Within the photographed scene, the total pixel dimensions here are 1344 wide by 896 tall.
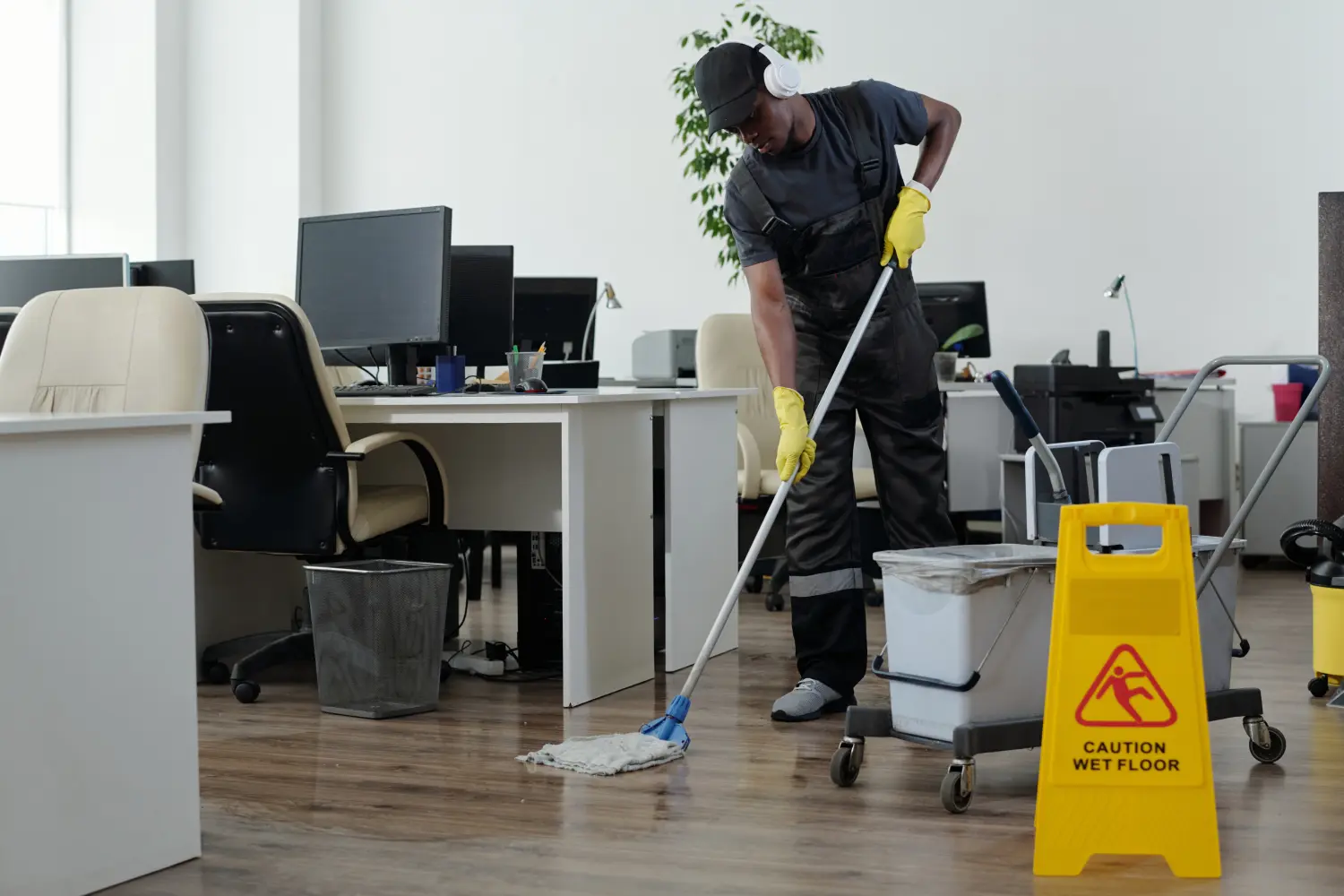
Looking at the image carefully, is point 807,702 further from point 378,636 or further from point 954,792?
point 378,636

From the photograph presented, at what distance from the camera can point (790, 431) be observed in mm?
2795

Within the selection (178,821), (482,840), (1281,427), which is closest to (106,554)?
(178,821)

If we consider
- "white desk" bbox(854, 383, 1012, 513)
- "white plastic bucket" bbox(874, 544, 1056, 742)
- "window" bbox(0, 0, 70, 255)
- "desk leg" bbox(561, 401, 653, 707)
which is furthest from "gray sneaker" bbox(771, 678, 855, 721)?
"window" bbox(0, 0, 70, 255)

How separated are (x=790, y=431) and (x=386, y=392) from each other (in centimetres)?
115

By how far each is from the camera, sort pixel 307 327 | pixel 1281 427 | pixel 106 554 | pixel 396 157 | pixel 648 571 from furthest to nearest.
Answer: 1. pixel 396 157
2. pixel 1281 427
3. pixel 648 571
4. pixel 307 327
5. pixel 106 554

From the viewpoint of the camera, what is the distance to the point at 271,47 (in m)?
7.77

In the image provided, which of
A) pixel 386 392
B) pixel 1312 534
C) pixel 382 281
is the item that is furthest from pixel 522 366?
pixel 1312 534

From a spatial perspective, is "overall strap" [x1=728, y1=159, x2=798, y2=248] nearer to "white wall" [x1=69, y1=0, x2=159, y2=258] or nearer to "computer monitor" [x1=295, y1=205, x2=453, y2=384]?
"computer monitor" [x1=295, y1=205, x2=453, y2=384]

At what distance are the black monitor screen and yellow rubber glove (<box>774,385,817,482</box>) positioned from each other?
114 centimetres

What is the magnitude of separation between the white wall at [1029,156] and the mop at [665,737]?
3720mm

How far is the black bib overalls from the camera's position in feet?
9.48

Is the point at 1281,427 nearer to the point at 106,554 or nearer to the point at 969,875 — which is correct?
the point at 969,875

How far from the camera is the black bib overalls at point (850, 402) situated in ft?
9.48

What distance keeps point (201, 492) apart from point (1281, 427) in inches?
172
